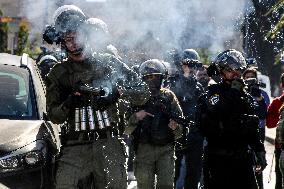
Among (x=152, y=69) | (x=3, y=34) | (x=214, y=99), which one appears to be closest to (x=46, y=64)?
(x=152, y=69)

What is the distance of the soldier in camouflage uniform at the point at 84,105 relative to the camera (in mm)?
5301

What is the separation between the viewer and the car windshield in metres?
6.11

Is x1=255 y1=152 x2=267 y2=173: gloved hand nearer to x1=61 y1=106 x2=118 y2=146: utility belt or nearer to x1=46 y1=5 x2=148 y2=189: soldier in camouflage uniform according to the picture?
x1=46 y1=5 x2=148 y2=189: soldier in camouflage uniform

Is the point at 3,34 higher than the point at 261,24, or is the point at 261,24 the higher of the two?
the point at 3,34

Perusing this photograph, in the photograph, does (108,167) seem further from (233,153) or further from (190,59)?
(190,59)

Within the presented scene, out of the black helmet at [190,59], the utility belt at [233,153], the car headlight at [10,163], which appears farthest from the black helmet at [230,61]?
the black helmet at [190,59]

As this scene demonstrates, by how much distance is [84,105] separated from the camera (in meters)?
5.34

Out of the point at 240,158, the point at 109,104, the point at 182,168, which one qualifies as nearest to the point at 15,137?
the point at 109,104

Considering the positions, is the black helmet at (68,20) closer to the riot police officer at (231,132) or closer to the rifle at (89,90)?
the rifle at (89,90)

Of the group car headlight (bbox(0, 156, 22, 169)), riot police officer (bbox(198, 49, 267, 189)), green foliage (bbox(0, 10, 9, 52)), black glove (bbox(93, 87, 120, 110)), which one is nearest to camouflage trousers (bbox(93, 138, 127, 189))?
black glove (bbox(93, 87, 120, 110))

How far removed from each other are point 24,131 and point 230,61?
197cm

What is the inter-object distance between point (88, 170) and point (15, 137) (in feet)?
1.97

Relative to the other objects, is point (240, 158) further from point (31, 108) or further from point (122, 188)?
point (31, 108)

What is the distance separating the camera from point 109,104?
17.4ft
